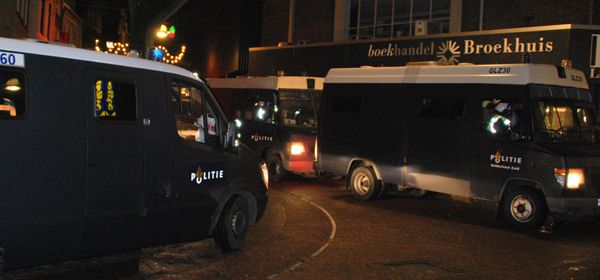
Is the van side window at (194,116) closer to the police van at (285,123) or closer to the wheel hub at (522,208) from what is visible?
the wheel hub at (522,208)

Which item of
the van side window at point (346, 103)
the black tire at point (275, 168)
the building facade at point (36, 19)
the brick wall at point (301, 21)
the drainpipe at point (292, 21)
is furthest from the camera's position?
the drainpipe at point (292, 21)

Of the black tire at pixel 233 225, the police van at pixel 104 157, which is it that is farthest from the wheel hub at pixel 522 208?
the police van at pixel 104 157

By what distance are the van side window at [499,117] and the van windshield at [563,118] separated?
366mm

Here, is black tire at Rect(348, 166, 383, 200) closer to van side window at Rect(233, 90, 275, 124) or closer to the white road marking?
the white road marking

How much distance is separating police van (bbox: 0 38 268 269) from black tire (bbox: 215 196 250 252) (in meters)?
0.02

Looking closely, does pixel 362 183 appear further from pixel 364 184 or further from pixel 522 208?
pixel 522 208

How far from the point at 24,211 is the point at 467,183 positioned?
299 inches

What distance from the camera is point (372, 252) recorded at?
328 inches

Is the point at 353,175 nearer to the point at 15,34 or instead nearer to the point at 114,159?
the point at 114,159

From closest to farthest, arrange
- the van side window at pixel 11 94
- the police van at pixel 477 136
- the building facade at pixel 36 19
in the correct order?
the van side window at pixel 11 94
the police van at pixel 477 136
the building facade at pixel 36 19

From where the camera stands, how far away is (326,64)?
73.4 feet

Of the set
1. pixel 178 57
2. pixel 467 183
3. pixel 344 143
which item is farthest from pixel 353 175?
pixel 178 57

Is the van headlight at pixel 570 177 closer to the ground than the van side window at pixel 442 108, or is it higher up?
closer to the ground

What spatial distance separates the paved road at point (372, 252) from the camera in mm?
7141
